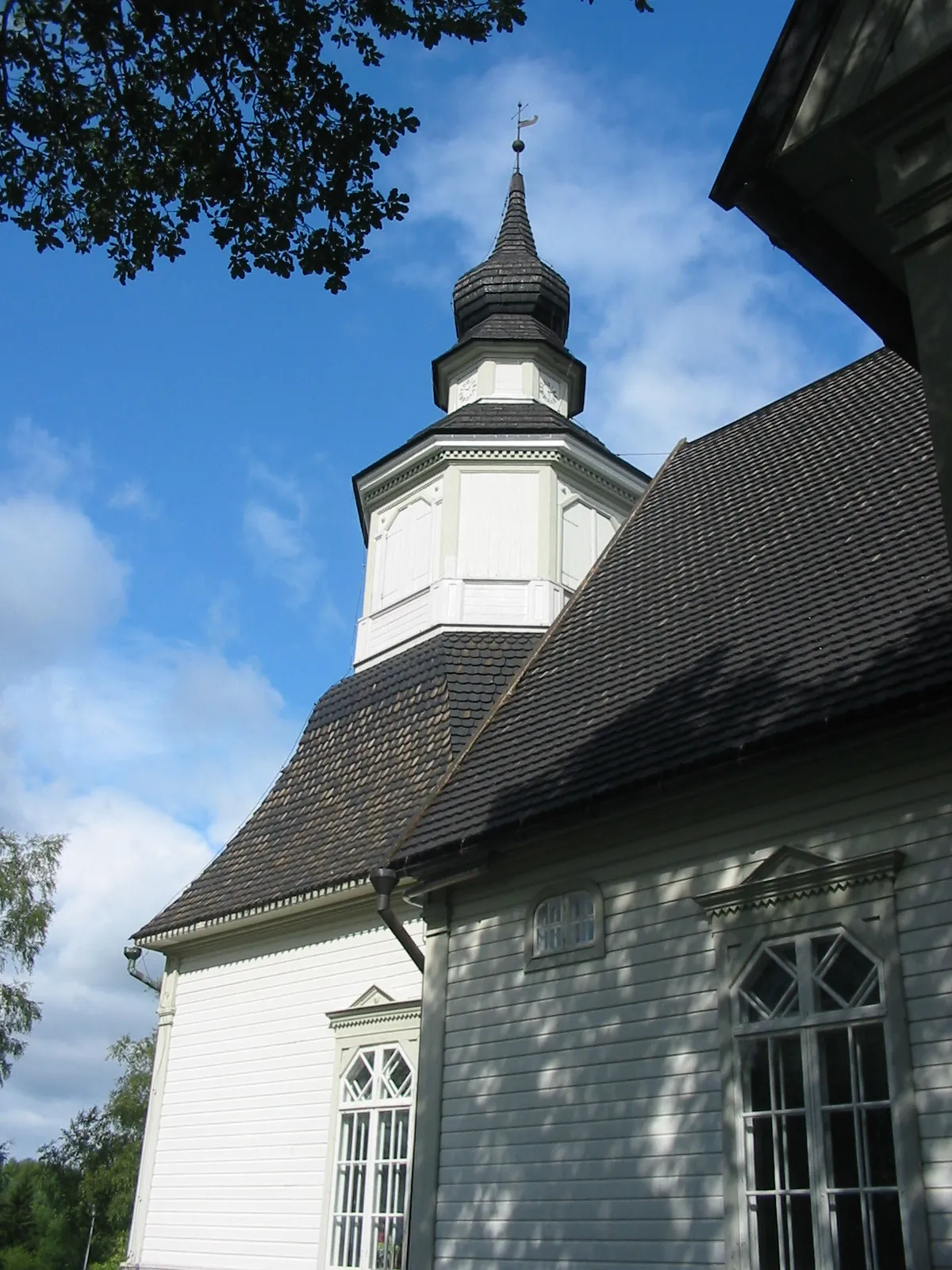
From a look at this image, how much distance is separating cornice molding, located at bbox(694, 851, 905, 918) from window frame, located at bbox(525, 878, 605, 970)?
3.20 ft

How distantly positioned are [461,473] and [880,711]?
388 inches

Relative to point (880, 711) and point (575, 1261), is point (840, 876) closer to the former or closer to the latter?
point (880, 711)

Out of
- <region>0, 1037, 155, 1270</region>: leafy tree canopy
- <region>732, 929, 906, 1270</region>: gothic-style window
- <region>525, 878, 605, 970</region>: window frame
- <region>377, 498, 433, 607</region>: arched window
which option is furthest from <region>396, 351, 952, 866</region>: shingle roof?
<region>0, 1037, 155, 1270</region>: leafy tree canopy

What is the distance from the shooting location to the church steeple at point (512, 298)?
65.6 feet

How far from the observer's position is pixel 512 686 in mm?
13062

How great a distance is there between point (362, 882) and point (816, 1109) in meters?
5.55

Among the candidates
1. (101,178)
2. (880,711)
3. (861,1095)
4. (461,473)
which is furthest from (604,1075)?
(461,473)

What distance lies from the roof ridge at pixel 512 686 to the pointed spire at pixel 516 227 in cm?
714

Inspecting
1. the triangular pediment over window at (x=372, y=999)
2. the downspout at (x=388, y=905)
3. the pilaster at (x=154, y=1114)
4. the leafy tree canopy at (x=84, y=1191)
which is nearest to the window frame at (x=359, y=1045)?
the triangular pediment over window at (x=372, y=999)

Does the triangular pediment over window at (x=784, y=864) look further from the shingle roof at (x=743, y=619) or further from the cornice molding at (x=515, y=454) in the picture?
the cornice molding at (x=515, y=454)

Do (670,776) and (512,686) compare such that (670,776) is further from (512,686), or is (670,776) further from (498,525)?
(498,525)

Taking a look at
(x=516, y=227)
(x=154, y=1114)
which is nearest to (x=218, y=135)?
(x=154, y=1114)

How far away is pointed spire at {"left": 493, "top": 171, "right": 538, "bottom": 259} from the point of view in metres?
21.3

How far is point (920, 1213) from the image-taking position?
289 inches
